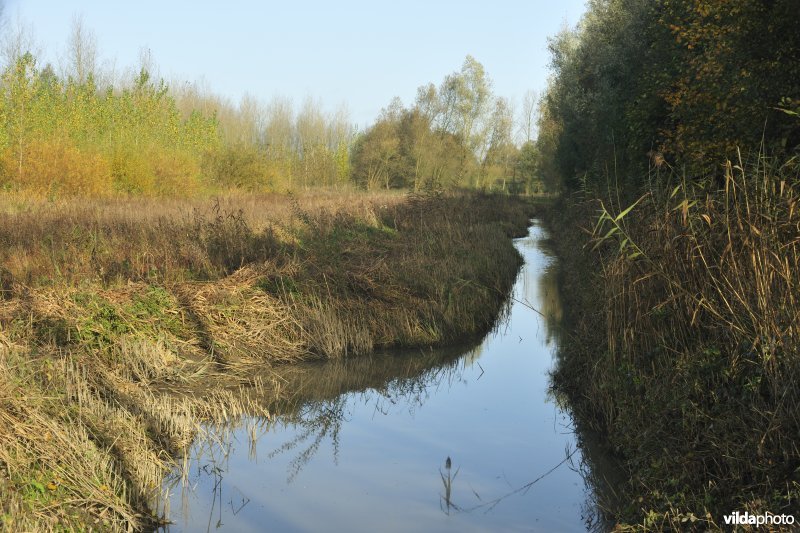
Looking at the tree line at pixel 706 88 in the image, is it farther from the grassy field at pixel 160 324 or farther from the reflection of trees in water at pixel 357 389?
the grassy field at pixel 160 324

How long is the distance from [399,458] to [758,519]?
3.46m

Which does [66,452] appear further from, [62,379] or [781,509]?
[781,509]

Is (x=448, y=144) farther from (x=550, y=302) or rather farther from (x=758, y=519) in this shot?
(x=758, y=519)

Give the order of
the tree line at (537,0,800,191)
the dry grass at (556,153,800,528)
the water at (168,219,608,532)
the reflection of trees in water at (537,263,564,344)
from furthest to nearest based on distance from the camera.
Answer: the reflection of trees in water at (537,263,564,344), the tree line at (537,0,800,191), the water at (168,219,608,532), the dry grass at (556,153,800,528)

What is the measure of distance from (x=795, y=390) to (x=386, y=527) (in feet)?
9.00

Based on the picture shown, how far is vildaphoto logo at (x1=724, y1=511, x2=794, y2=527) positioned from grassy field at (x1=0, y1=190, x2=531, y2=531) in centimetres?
352

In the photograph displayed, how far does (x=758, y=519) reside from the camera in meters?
3.75

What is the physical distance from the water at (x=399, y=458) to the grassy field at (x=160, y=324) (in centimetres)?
41

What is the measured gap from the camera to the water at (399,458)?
18.0ft

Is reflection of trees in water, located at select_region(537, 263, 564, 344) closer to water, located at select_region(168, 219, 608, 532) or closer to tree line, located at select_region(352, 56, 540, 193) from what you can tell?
water, located at select_region(168, 219, 608, 532)

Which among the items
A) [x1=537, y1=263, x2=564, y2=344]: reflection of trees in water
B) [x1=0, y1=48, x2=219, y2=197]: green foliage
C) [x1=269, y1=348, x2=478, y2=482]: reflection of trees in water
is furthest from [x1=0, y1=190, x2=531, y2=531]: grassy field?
[x1=0, y1=48, x2=219, y2=197]: green foliage

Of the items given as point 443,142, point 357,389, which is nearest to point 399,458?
point 357,389

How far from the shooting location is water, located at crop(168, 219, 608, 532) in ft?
18.0

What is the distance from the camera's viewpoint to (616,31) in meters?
23.0
